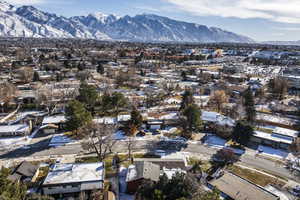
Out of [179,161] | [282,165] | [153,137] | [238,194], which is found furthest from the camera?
[153,137]

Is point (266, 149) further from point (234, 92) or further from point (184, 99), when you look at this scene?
point (234, 92)

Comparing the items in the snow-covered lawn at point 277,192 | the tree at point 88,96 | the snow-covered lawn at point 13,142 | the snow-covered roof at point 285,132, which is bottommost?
the snow-covered lawn at point 13,142

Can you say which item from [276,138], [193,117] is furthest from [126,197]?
[276,138]

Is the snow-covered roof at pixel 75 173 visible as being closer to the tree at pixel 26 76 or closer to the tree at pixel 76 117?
the tree at pixel 76 117

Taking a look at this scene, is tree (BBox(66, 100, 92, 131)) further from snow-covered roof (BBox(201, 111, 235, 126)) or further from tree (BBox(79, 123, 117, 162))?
snow-covered roof (BBox(201, 111, 235, 126))

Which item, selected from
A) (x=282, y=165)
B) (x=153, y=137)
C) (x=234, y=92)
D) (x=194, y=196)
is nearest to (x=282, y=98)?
(x=234, y=92)

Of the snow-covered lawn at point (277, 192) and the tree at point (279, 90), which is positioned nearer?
the snow-covered lawn at point (277, 192)

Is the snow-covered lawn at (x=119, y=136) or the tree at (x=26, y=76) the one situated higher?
the tree at (x=26, y=76)

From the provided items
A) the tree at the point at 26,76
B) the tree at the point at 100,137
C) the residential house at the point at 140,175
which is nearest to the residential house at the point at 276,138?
the residential house at the point at 140,175
